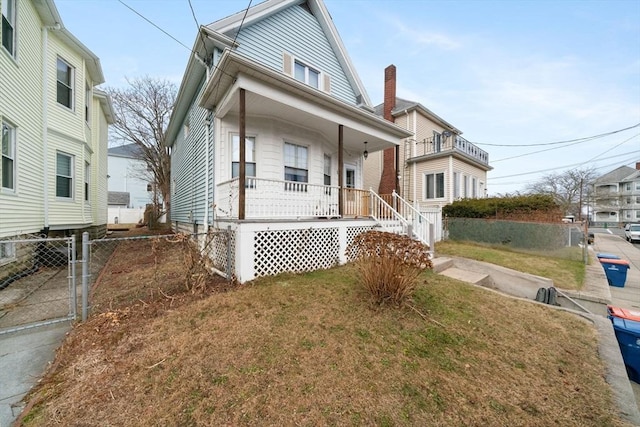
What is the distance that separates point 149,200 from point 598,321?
4096 centimetres

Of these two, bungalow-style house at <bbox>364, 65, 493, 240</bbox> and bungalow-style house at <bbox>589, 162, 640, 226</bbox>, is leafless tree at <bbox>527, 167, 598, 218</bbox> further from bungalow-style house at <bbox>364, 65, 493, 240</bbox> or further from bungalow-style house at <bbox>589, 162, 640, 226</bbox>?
bungalow-style house at <bbox>364, 65, 493, 240</bbox>

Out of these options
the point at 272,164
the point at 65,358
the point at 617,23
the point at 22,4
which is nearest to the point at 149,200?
the point at 22,4

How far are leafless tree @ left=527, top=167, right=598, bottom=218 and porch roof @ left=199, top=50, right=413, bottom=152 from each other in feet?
133

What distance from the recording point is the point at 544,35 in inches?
409

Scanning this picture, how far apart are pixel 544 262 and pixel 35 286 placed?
14119 millimetres

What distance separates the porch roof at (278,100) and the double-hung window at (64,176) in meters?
5.72

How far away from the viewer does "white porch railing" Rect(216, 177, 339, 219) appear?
6117 millimetres

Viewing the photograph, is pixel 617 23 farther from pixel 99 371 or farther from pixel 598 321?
pixel 99 371

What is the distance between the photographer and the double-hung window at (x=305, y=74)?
898 cm

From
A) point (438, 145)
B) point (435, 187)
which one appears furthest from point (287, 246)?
point (438, 145)

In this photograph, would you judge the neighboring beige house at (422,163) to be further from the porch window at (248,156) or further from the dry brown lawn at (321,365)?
the dry brown lawn at (321,365)

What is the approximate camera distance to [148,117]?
64.3 feet

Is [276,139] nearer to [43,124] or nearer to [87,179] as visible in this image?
[43,124]

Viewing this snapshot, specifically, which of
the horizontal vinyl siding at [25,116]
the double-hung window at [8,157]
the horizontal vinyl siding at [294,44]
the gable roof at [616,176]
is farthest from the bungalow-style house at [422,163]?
the gable roof at [616,176]
